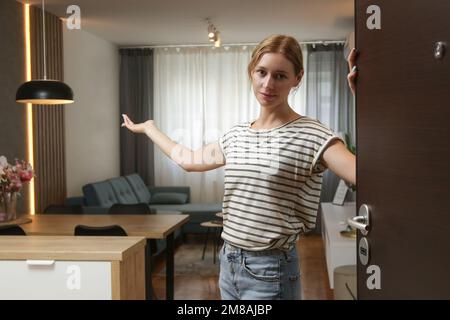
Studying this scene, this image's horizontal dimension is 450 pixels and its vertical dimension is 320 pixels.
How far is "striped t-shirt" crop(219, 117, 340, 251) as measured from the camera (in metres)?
1.10

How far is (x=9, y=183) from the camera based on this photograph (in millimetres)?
2914

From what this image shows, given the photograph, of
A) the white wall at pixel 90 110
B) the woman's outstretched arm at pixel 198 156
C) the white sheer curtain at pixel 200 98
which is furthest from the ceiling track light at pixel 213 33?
the woman's outstretched arm at pixel 198 156

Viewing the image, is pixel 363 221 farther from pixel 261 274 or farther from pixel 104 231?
pixel 104 231

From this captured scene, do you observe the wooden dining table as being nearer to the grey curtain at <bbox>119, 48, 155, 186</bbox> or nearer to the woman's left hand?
the woman's left hand

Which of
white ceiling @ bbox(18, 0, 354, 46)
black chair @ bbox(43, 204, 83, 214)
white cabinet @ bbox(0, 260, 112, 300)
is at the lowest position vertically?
black chair @ bbox(43, 204, 83, 214)

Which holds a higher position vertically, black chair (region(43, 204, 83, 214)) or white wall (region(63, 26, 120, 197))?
white wall (region(63, 26, 120, 197))

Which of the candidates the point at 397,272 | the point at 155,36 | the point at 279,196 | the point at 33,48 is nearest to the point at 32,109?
the point at 33,48

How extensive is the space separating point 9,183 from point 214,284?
1.58 meters

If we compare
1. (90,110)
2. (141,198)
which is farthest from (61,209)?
(141,198)

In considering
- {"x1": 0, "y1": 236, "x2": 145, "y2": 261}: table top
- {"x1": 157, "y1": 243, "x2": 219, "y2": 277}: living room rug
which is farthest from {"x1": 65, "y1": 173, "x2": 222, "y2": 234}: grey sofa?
{"x1": 0, "y1": 236, "x2": 145, "y2": 261}: table top

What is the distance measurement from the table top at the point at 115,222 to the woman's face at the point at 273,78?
163 centimetres

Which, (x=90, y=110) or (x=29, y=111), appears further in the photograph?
(x=90, y=110)

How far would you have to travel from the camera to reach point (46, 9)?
14.0ft

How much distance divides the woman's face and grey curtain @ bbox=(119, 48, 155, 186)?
530 cm
